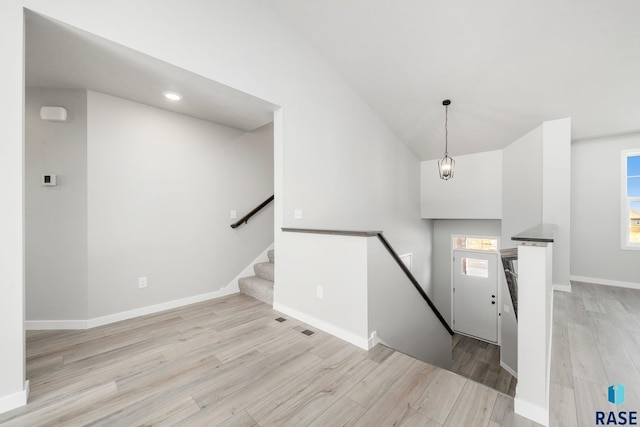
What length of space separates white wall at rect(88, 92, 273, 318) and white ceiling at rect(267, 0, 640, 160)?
1.96 m

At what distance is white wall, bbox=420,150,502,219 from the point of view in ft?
17.1

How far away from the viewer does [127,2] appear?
205 centimetres

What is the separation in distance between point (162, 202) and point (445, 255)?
633 cm

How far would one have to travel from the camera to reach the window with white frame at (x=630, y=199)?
3.88 metres

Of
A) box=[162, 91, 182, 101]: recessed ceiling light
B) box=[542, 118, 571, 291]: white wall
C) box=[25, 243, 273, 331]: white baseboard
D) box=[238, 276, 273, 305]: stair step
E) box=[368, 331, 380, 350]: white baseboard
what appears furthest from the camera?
box=[542, 118, 571, 291]: white wall

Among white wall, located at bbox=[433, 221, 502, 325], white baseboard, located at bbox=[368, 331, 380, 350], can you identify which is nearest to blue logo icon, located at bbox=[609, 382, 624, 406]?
white baseboard, located at bbox=[368, 331, 380, 350]

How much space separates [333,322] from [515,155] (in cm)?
452

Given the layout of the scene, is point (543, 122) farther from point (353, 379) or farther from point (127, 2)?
point (127, 2)

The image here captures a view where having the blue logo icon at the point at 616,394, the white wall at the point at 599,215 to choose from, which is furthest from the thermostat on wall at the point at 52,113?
the white wall at the point at 599,215

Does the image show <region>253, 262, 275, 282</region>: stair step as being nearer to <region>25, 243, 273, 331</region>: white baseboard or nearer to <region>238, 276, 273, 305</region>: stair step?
<region>238, 276, 273, 305</region>: stair step

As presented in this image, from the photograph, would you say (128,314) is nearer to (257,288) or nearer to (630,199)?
(257,288)

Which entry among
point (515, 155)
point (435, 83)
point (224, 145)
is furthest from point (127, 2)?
point (515, 155)

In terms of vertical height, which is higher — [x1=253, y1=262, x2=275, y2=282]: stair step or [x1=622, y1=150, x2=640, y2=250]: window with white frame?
[x1=622, y1=150, x2=640, y2=250]: window with white frame

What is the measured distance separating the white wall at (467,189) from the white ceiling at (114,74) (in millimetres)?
4410
